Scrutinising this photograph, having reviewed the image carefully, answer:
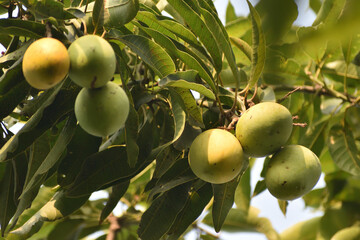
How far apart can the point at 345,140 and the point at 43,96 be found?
4.32ft

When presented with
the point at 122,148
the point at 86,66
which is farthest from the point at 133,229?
the point at 86,66

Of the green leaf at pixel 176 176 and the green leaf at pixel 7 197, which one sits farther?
the green leaf at pixel 7 197

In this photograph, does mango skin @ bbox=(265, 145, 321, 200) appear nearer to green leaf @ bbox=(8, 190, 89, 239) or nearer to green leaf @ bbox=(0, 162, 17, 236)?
green leaf @ bbox=(8, 190, 89, 239)

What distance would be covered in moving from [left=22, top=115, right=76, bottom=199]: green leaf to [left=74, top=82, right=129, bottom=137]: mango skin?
0.63ft

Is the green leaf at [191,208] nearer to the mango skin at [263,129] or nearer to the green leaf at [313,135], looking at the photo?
the mango skin at [263,129]

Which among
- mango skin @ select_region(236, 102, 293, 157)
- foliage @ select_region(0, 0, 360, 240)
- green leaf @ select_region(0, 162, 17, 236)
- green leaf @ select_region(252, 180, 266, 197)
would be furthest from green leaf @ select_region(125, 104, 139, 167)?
green leaf @ select_region(252, 180, 266, 197)

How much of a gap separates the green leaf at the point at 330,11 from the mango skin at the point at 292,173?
0.75 metres

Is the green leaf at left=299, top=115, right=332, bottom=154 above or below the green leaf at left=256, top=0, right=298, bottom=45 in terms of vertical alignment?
below

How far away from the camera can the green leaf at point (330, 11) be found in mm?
1621

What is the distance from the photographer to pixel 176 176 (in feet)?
3.76

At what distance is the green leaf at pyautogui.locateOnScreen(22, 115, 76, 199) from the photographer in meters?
1.01

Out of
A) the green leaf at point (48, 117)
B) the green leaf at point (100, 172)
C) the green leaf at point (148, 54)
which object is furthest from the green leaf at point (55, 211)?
the green leaf at point (148, 54)

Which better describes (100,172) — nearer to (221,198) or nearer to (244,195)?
(221,198)

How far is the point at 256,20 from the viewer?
1.01 m
